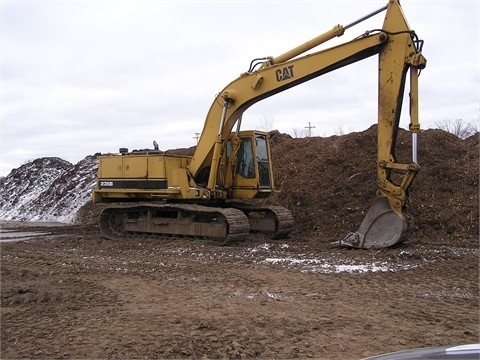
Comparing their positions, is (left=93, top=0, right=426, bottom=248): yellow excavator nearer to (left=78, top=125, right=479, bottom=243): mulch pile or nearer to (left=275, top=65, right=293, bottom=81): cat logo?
(left=275, top=65, right=293, bottom=81): cat logo

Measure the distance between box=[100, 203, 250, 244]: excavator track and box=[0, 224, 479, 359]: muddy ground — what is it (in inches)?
39.5

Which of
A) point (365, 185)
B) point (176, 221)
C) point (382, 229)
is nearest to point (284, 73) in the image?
point (382, 229)

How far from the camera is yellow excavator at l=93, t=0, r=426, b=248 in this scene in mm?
10641

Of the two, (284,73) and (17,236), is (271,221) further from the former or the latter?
(17,236)

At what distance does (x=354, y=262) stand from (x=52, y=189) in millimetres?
20204

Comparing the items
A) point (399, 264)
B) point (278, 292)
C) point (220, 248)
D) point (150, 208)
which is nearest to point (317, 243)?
point (220, 248)

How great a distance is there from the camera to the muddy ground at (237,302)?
5043mm

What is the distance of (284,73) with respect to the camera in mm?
11953

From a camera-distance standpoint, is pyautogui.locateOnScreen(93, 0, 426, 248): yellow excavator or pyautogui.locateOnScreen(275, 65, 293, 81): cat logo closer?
pyautogui.locateOnScreen(93, 0, 426, 248): yellow excavator

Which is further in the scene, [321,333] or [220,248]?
[220,248]

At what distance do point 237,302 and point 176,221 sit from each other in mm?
6596

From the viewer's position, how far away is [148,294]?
711cm

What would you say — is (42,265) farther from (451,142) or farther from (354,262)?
(451,142)

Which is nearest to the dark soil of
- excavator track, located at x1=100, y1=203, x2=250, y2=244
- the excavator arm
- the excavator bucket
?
the excavator bucket
